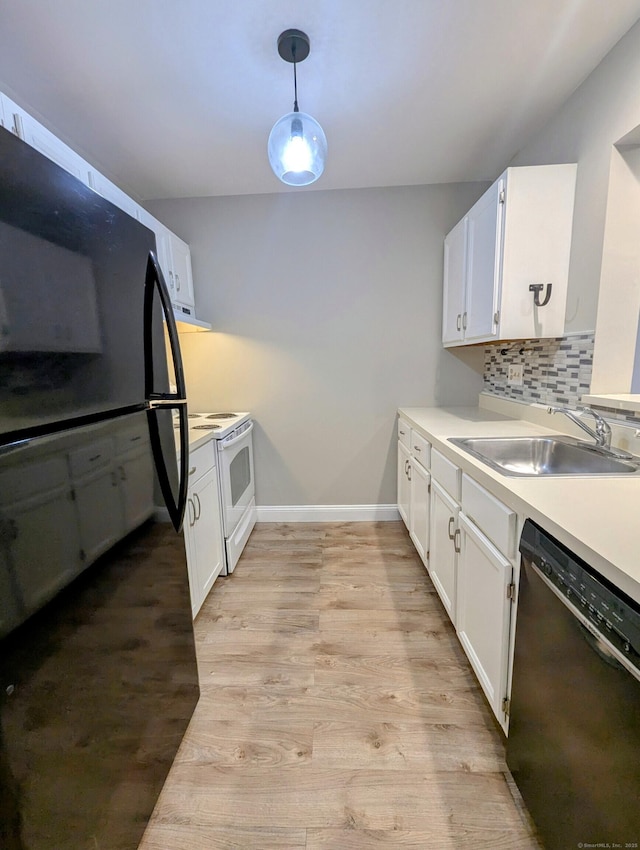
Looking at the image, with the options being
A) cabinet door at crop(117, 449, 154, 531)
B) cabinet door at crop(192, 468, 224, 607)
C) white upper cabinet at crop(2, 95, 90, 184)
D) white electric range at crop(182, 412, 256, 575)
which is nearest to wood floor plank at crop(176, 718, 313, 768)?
cabinet door at crop(192, 468, 224, 607)

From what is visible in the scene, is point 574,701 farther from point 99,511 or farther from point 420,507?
point 420,507

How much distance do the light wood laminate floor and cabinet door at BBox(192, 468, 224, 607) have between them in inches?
6.4

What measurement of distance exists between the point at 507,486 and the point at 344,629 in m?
1.22

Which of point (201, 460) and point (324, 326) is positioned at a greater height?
point (324, 326)

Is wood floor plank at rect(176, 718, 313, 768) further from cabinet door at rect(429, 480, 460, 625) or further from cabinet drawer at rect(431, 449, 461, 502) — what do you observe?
cabinet drawer at rect(431, 449, 461, 502)

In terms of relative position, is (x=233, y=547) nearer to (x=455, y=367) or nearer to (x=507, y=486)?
(x=507, y=486)

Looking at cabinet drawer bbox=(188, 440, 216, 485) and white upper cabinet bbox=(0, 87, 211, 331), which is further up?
white upper cabinet bbox=(0, 87, 211, 331)

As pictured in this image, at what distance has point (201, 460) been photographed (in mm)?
1989

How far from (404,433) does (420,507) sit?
643 mm

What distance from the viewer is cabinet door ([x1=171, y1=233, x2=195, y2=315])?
8.54 ft

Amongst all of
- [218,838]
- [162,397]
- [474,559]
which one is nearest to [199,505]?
[162,397]

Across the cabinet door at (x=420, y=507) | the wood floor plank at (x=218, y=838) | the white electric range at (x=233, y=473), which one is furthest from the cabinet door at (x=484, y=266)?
the wood floor plank at (x=218, y=838)

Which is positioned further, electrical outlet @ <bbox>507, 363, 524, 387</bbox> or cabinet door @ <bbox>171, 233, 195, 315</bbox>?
cabinet door @ <bbox>171, 233, 195, 315</bbox>

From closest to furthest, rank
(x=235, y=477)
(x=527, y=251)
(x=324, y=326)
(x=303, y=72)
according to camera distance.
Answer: (x=303, y=72)
(x=527, y=251)
(x=235, y=477)
(x=324, y=326)
